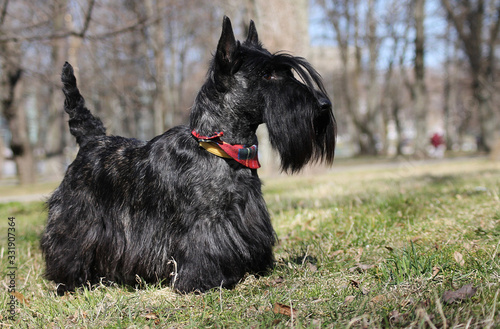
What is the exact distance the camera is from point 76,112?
12.1 ft

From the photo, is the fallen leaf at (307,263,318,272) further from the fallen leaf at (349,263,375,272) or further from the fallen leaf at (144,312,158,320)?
the fallen leaf at (144,312,158,320)

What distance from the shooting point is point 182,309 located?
7.83ft

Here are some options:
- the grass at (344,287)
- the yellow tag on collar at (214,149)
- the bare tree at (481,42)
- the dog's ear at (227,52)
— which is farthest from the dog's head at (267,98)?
the bare tree at (481,42)

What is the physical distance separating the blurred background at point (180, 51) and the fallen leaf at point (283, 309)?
3.49 metres

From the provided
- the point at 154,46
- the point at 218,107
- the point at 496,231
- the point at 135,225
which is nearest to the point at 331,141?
the point at 218,107

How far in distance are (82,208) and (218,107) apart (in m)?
1.34

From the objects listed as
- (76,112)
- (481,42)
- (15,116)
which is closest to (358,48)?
(481,42)

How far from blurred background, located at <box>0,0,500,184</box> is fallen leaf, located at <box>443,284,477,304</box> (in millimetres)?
3914

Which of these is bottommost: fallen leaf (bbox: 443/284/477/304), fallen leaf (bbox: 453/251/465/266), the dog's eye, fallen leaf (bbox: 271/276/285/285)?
fallen leaf (bbox: 271/276/285/285)

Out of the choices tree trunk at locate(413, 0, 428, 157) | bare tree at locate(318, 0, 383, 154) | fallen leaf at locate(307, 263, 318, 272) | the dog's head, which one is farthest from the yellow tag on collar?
bare tree at locate(318, 0, 383, 154)

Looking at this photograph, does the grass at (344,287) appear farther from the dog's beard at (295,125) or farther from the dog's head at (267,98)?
the dog's head at (267,98)

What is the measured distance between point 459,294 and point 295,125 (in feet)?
4.58

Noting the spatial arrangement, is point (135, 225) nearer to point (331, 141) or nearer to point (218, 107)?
point (218, 107)

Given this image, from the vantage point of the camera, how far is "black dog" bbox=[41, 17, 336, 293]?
2.74 m
